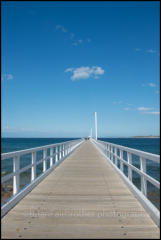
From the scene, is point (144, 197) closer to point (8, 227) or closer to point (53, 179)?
point (8, 227)

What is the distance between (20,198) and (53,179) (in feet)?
9.37

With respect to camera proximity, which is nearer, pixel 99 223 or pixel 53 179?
pixel 99 223

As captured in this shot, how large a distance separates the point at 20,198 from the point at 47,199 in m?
0.63

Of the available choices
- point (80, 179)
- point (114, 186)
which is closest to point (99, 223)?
point (114, 186)

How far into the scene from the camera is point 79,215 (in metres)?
4.54

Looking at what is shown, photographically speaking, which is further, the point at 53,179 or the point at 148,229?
the point at 53,179

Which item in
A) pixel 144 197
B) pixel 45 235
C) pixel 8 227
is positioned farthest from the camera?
pixel 144 197

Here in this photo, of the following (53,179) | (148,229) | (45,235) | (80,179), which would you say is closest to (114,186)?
(80,179)

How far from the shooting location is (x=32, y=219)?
4301 millimetres

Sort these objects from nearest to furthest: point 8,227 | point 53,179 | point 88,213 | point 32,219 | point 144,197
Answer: point 8,227 → point 32,219 → point 88,213 → point 144,197 → point 53,179

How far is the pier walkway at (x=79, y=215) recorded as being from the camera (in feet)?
12.2

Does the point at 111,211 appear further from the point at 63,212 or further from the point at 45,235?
the point at 45,235

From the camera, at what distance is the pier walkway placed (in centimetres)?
372

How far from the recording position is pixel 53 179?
830cm
